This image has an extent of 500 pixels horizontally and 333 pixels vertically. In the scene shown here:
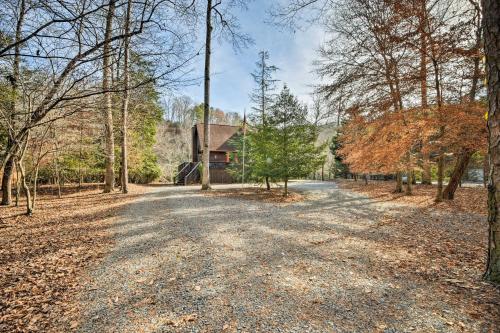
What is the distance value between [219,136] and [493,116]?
24496 millimetres

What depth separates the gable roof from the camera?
25266 millimetres

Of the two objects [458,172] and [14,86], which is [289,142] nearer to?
[458,172]

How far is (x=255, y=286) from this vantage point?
3.06 meters

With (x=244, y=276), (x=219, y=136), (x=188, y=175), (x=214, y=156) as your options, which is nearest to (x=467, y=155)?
(x=244, y=276)

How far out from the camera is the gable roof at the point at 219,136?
82.9ft

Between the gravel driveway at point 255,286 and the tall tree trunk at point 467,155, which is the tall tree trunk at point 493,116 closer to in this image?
the gravel driveway at point 255,286

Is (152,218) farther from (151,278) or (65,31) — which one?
(65,31)

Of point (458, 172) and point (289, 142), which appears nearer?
point (458, 172)

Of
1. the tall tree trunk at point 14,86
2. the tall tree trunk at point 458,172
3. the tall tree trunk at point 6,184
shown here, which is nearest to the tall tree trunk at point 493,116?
the tall tree trunk at point 14,86

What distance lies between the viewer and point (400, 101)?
8820 mm

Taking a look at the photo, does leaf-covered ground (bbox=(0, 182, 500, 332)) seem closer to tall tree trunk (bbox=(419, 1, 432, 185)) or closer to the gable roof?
tall tree trunk (bbox=(419, 1, 432, 185))

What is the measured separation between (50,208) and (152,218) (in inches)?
185

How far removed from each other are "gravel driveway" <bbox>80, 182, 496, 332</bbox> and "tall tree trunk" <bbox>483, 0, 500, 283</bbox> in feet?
3.11

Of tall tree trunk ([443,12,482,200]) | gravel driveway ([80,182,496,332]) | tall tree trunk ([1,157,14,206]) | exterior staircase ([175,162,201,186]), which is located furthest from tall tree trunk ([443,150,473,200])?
tall tree trunk ([1,157,14,206])
